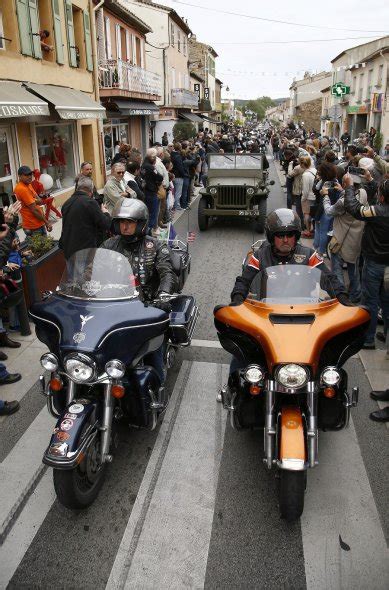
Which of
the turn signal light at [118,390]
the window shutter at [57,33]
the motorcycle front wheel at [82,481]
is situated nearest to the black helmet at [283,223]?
the turn signal light at [118,390]

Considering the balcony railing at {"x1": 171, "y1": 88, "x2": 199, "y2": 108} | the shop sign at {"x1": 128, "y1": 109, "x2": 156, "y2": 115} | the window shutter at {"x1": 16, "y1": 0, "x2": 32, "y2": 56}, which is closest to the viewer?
the window shutter at {"x1": 16, "y1": 0, "x2": 32, "y2": 56}

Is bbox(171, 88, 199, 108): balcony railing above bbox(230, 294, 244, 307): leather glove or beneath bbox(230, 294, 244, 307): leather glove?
above

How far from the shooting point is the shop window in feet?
43.8

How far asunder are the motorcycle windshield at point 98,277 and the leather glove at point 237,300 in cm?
69

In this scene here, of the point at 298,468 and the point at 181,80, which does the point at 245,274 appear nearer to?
the point at 298,468

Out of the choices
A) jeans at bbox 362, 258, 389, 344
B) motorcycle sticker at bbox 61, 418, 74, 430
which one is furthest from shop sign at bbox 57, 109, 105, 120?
motorcycle sticker at bbox 61, 418, 74, 430

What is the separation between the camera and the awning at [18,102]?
30.0 feet

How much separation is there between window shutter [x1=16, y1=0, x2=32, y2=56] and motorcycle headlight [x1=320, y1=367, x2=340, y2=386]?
11278 millimetres

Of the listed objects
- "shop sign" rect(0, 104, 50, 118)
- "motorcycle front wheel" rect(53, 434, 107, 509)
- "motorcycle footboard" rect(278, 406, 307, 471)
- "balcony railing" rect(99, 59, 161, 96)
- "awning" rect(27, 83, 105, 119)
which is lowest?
"motorcycle front wheel" rect(53, 434, 107, 509)

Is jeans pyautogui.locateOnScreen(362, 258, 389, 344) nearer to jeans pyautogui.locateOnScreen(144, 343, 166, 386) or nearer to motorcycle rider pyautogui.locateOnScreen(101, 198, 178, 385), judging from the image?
motorcycle rider pyautogui.locateOnScreen(101, 198, 178, 385)

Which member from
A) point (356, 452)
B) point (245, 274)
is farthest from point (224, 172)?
point (356, 452)

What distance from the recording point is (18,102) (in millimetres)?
9672

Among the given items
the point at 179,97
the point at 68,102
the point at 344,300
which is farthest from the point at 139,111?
the point at 344,300

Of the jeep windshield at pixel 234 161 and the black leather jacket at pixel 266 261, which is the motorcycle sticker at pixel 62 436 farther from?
the jeep windshield at pixel 234 161
